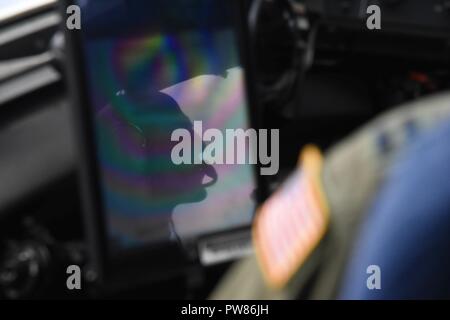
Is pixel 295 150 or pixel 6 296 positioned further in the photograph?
pixel 295 150

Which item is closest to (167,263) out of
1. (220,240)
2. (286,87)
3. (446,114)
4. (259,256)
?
(220,240)

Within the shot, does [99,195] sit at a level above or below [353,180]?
above

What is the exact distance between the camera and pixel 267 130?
41.4 inches

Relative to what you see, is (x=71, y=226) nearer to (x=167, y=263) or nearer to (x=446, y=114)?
(x=167, y=263)

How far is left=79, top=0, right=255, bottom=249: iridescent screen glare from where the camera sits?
84 centimetres

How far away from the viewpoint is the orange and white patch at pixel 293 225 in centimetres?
29

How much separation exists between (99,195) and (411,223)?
647 mm

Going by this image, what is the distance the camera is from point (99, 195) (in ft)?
2.81

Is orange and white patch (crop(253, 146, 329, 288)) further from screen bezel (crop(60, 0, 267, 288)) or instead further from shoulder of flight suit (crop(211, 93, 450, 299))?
screen bezel (crop(60, 0, 267, 288))

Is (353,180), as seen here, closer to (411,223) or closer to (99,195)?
(411,223)

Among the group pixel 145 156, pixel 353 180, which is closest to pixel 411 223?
pixel 353 180

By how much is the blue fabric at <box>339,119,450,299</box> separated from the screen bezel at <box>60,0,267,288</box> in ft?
2.01

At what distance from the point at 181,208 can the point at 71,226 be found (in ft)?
1.05

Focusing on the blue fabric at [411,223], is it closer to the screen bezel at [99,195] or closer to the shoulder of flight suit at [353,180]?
the shoulder of flight suit at [353,180]
